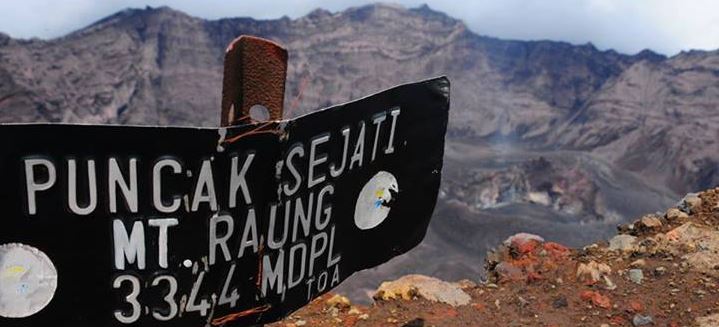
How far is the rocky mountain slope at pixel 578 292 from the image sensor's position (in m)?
4.25

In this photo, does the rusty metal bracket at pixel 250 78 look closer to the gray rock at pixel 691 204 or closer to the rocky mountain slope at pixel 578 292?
the rocky mountain slope at pixel 578 292

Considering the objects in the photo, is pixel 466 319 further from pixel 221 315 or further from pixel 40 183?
pixel 40 183

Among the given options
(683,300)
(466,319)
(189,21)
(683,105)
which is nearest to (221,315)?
(466,319)

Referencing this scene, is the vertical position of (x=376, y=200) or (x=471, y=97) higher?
(x=376, y=200)

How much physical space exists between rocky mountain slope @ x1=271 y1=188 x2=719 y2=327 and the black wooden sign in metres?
1.61

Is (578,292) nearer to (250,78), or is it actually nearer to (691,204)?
(691,204)

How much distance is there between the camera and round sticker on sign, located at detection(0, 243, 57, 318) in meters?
2.05

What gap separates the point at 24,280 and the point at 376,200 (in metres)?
1.46

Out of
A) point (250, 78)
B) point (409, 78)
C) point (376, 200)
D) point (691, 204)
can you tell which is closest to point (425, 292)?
point (376, 200)

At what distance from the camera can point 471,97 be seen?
91.6 metres

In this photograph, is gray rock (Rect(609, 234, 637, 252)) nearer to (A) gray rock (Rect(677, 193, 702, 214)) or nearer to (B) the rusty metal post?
(A) gray rock (Rect(677, 193, 702, 214))

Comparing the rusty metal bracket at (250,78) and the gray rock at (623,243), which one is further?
the gray rock at (623,243)

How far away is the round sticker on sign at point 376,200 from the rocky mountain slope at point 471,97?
35031 millimetres

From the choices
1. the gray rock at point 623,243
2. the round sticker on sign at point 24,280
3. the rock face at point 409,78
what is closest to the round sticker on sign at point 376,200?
the round sticker on sign at point 24,280
